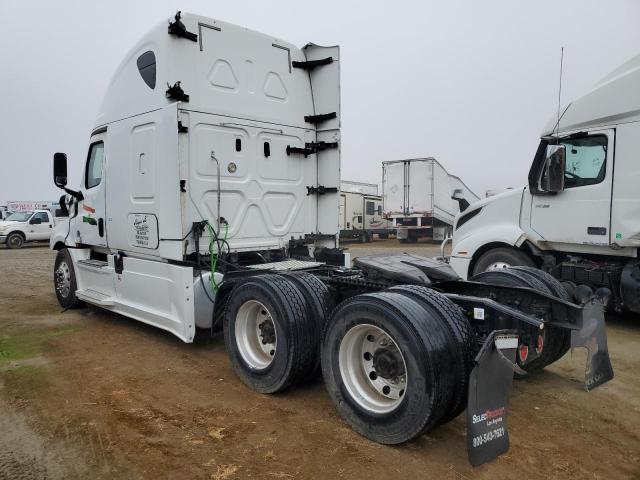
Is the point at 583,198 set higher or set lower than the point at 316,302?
higher

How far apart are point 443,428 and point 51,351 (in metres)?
4.38

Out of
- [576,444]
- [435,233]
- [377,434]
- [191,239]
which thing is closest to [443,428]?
[377,434]

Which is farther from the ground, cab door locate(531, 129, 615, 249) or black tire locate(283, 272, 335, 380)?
cab door locate(531, 129, 615, 249)

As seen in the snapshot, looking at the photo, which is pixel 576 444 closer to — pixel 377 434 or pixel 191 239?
pixel 377 434

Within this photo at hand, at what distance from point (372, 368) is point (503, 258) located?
4.70 meters

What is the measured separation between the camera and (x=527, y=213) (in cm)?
722

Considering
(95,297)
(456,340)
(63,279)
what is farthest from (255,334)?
(63,279)

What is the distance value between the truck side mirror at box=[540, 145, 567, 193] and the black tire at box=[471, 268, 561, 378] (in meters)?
2.34

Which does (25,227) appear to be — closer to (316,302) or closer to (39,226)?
(39,226)

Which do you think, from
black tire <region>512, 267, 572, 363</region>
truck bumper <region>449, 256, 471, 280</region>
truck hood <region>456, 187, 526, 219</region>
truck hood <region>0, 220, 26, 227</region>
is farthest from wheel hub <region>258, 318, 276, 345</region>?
truck hood <region>0, 220, 26, 227</region>

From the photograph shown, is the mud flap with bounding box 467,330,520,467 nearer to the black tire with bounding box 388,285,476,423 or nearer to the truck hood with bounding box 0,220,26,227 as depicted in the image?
the black tire with bounding box 388,285,476,423

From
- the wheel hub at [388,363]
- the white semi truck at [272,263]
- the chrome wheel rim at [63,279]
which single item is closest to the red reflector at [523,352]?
the white semi truck at [272,263]

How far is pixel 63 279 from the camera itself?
7.66m

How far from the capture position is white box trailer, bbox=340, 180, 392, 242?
87.7 feet
